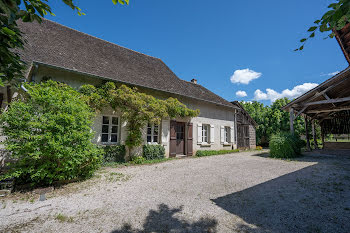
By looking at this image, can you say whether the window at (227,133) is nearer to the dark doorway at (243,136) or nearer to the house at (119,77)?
the house at (119,77)

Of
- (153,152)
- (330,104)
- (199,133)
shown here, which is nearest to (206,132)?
(199,133)

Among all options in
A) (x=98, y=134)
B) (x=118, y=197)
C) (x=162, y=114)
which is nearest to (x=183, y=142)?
(x=162, y=114)

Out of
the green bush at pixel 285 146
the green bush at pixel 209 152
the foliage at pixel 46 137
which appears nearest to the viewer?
the foliage at pixel 46 137

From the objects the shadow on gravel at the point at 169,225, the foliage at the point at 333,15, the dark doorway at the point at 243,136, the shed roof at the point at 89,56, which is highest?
the shed roof at the point at 89,56

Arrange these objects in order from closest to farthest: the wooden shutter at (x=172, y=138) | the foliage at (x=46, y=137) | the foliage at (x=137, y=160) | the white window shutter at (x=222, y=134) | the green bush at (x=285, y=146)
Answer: the foliage at (x=46, y=137) → the foliage at (x=137, y=160) → the green bush at (x=285, y=146) → the wooden shutter at (x=172, y=138) → the white window shutter at (x=222, y=134)

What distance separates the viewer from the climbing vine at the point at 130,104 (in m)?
6.59

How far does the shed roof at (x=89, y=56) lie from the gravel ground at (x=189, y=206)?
4808 millimetres

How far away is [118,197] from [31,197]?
6.15ft

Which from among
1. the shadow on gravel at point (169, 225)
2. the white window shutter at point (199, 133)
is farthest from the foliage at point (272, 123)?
the shadow on gravel at point (169, 225)

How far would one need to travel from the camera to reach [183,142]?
9.86 meters

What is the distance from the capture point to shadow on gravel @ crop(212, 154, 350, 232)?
237cm

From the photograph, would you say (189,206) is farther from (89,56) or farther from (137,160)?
(89,56)

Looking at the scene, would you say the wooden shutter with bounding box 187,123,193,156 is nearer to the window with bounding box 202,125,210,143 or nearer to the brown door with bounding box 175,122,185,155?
the brown door with bounding box 175,122,185,155

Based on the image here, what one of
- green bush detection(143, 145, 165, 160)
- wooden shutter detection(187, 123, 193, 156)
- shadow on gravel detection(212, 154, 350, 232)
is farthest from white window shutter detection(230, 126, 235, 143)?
shadow on gravel detection(212, 154, 350, 232)
